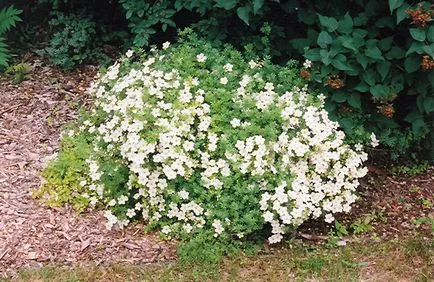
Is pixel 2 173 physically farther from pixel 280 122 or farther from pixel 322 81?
pixel 322 81

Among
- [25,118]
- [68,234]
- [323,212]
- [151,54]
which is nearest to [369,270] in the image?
[323,212]

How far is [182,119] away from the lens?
3686mm

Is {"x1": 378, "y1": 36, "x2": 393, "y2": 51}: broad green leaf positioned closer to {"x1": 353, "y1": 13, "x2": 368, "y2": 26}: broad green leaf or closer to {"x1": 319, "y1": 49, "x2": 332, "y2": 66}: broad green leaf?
{"x1": 353, "y1": 13, "x2": 368, "y2": 26}: broad green leaf

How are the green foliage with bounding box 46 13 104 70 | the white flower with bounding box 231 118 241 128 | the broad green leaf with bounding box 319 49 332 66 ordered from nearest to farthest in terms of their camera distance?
the white flower with bounding box 231 118 241 128, the broad green leaf with bounding box 319 49 332 66, the green foliage with bounding box 46 13 104 70

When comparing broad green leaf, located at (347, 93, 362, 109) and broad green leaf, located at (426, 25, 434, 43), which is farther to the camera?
broad green leaf, located at (347, 93, 362, 109)

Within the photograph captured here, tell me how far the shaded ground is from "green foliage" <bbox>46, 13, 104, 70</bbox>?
701 mm

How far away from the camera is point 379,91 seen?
12.7 ft

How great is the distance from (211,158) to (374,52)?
3.60 ft

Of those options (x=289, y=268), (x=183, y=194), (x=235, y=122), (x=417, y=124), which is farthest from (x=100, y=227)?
(x=417, y=124)

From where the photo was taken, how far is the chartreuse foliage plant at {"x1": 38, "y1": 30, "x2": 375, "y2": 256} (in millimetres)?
3555

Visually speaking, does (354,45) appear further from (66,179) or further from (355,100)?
(66,179)

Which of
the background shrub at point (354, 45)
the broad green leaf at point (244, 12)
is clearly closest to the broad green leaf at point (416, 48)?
the background shrub at point (354, 45)

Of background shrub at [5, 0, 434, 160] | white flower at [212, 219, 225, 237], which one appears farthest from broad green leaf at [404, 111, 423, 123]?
white flower at [212, 219, 225, 237]

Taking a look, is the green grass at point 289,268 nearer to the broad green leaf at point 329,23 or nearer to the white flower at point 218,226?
the white flower at point 218,226
